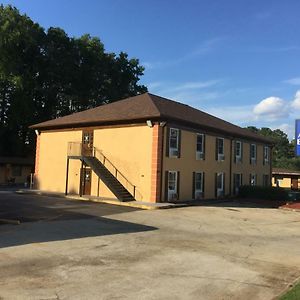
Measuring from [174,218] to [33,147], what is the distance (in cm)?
3994

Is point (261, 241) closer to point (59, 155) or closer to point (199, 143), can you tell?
point (199, 143)

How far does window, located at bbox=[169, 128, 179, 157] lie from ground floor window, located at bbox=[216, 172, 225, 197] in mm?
6899

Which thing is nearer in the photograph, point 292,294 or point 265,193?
point 292,294

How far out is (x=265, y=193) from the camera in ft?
121

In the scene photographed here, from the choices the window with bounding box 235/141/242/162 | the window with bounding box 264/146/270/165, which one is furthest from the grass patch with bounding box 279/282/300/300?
the window with bounding box 264/146/270/165

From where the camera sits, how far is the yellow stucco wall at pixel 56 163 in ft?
110

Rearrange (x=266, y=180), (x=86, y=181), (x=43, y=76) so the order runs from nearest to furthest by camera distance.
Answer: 1. (x=86, y=181)
2. (x=266, y=180)
3. (x=43, y=76)

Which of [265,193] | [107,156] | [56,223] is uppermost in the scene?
[107,156]

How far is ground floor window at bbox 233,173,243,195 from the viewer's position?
3881cm

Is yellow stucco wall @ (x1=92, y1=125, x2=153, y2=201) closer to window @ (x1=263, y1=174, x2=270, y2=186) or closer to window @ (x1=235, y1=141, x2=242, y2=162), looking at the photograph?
window @ (x1=235, y1=141, x2=242, y2=162)

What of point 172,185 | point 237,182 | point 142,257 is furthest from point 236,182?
point 142,257

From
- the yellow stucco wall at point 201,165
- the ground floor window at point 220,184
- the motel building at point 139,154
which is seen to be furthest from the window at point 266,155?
the ground floor window at point 220,184

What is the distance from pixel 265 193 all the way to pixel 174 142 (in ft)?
36.0

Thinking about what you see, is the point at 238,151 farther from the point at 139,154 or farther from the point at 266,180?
the point at 139,154
